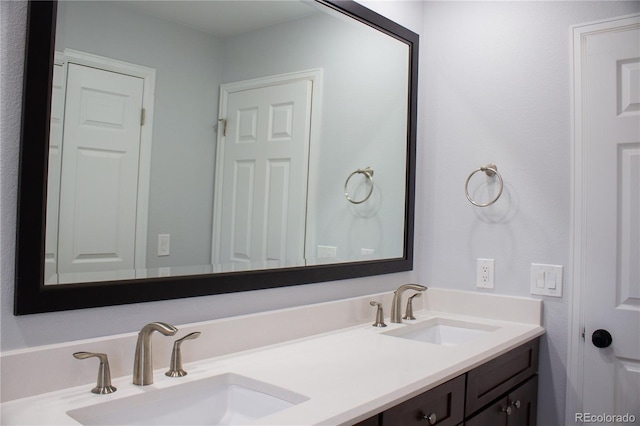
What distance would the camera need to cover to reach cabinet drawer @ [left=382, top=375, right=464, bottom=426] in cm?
126

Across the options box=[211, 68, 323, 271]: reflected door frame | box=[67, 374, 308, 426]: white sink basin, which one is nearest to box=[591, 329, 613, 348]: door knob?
box=[211, 68, 323, 271]: reflected door frame

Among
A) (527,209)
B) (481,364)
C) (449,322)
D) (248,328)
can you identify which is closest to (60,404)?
(248,328)

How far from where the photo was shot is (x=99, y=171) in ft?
4.09

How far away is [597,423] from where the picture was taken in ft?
6.40

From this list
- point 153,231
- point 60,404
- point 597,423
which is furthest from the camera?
point 597,423

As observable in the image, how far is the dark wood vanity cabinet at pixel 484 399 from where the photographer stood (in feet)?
4.32

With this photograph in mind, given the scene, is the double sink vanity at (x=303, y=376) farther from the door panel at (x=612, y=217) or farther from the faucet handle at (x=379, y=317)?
the door panel at (x=612, y=217)

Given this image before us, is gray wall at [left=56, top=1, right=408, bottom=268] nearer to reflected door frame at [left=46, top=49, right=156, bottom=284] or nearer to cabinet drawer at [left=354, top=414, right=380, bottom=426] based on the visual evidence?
reflected door frame at [left=46, top=49, right=156, bottom=284]

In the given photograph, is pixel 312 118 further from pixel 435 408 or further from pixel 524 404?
pixel 524 404

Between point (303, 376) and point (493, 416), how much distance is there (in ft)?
2.39

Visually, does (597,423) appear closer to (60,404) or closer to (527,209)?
(527,209)

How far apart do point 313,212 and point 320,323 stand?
0.37 m

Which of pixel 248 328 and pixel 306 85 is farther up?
pixel 306 85

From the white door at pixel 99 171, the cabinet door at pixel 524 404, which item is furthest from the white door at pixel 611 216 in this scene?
the white door at pixel 99 171
